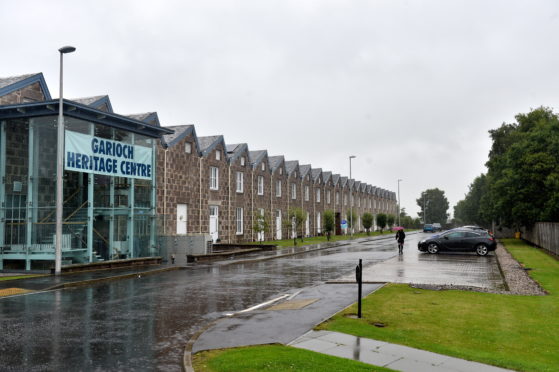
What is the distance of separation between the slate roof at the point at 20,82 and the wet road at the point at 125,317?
465 inches

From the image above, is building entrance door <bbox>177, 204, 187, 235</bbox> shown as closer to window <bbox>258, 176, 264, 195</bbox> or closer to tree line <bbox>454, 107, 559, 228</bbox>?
window <bbox>258, 176, 264, 195</bbox>

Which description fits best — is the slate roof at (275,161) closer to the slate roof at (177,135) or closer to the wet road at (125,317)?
the slate roof at (177,135)

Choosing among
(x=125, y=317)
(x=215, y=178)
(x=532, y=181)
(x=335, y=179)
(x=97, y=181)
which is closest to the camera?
(x=125, y=317)

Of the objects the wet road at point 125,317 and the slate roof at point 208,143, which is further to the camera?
the slate roof at point 208,143

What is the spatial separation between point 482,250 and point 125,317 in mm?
23440

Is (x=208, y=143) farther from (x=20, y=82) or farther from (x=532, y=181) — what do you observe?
(x=532, y=181)

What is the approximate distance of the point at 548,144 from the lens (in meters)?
36.2

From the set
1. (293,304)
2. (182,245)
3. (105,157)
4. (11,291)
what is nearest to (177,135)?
(182,245)

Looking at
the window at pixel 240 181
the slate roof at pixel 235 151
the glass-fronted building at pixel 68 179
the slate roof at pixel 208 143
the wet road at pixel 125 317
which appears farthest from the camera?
the window at pixel 240 181

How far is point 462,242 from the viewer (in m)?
29.3

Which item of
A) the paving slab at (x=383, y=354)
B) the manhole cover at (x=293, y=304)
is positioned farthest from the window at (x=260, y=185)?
the paving slab at (x=383, y=354)

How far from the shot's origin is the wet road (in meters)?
7.48

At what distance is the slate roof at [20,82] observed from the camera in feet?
74.9

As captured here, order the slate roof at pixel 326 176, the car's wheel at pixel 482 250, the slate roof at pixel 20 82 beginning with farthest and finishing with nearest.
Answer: the slate roof at pixel 326 176, the car's wheel at pixel 482 250, the slate roof at pixel 20 82
